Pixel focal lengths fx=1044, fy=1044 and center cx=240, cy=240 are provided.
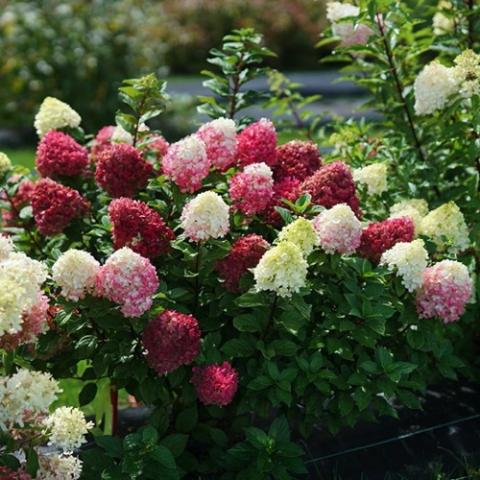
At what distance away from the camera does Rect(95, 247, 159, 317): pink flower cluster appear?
9.14ft

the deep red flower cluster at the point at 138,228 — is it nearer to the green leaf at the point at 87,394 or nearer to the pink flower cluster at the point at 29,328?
the pink flower cluster at the point at 29,328

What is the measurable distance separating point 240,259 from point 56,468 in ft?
2.64

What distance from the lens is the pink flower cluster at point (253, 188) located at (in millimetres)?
3146

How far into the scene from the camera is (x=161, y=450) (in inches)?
112

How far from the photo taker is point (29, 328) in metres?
2.74

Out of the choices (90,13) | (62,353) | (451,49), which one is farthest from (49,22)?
(62,353)

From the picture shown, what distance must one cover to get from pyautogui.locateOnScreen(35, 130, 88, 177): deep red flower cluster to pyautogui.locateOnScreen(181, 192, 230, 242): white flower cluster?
69 cm

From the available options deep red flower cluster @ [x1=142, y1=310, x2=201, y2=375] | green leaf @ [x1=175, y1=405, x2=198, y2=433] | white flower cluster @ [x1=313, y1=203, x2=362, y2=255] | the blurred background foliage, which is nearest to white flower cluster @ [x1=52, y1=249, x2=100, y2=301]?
deep red flower cluster @ [x1=142, y1=310, x2=201, y2=375]

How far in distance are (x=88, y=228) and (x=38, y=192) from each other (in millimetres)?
244

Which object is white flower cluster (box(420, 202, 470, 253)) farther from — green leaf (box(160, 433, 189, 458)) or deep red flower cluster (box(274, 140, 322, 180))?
green leaf (box(160, 433, 189, 458))

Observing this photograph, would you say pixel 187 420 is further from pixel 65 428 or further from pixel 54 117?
pixel 54 117

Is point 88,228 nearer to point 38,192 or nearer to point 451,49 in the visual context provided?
point 38,192

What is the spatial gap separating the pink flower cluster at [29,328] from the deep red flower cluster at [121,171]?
2.09 ft

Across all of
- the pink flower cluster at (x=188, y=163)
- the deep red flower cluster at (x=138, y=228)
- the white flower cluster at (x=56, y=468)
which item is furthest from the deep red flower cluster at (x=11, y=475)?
the pink flower cluster at (x=188, y=163)
